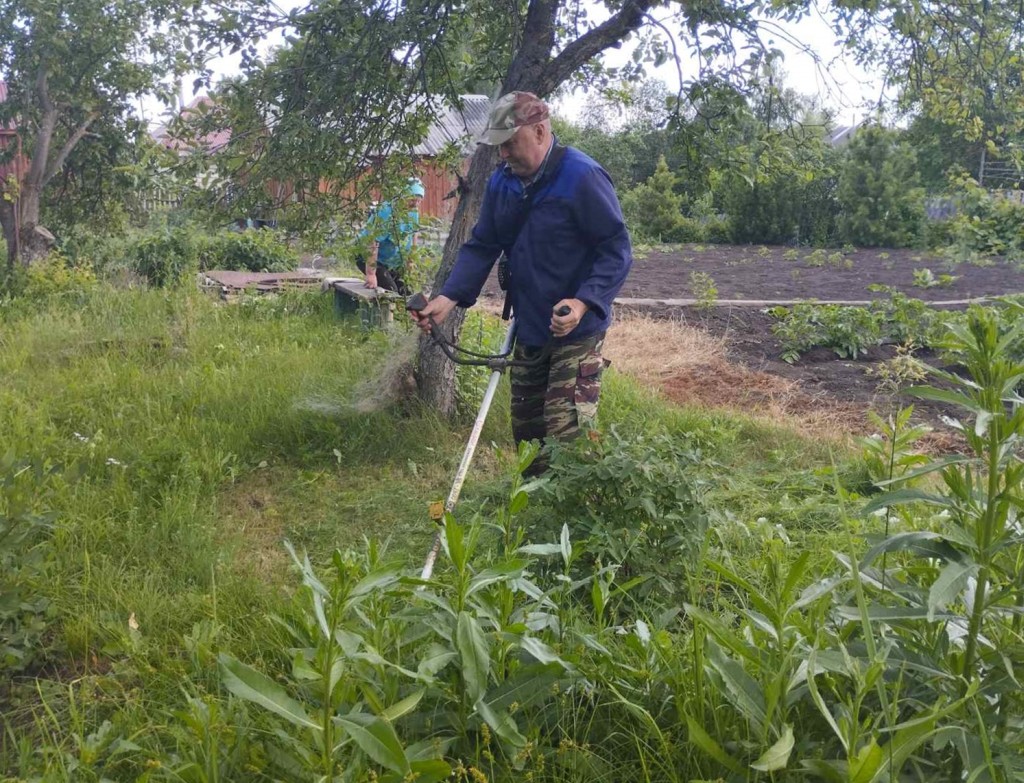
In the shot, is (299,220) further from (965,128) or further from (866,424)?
(965,128)

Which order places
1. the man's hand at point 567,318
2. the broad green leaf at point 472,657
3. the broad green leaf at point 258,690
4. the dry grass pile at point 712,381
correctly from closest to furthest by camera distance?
the broad green leaf at point 258,690 → the broad green leaf at point 472,657 → the man's hand at point 567,318 → the dry grass pile at point 712,381

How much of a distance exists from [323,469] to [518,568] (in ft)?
10.2

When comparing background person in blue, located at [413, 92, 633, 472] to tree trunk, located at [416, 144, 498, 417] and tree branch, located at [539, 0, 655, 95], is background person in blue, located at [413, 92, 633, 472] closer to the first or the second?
tree trunk, located at [416, 144, 498, 417]

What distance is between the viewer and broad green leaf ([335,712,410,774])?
1.62 metres

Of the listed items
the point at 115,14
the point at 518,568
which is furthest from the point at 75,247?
the point at 518,568

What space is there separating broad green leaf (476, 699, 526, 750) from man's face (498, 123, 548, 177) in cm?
238

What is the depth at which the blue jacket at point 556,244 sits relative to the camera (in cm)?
363

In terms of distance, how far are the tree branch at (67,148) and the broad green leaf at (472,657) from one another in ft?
41.5

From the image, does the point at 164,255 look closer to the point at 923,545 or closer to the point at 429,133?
the point at 429,133

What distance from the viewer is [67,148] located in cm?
1226

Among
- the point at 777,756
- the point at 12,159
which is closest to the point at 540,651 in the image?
the point at 777,756

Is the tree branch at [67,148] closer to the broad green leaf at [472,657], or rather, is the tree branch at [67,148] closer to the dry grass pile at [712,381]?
the dry grass pile at [712,381]

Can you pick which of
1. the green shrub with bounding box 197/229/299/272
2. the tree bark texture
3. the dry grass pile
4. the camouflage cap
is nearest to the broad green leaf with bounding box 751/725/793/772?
the camouflage cap

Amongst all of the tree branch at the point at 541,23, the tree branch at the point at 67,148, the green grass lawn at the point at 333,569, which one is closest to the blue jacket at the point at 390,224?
the green grass lawn at the point at 333,569
